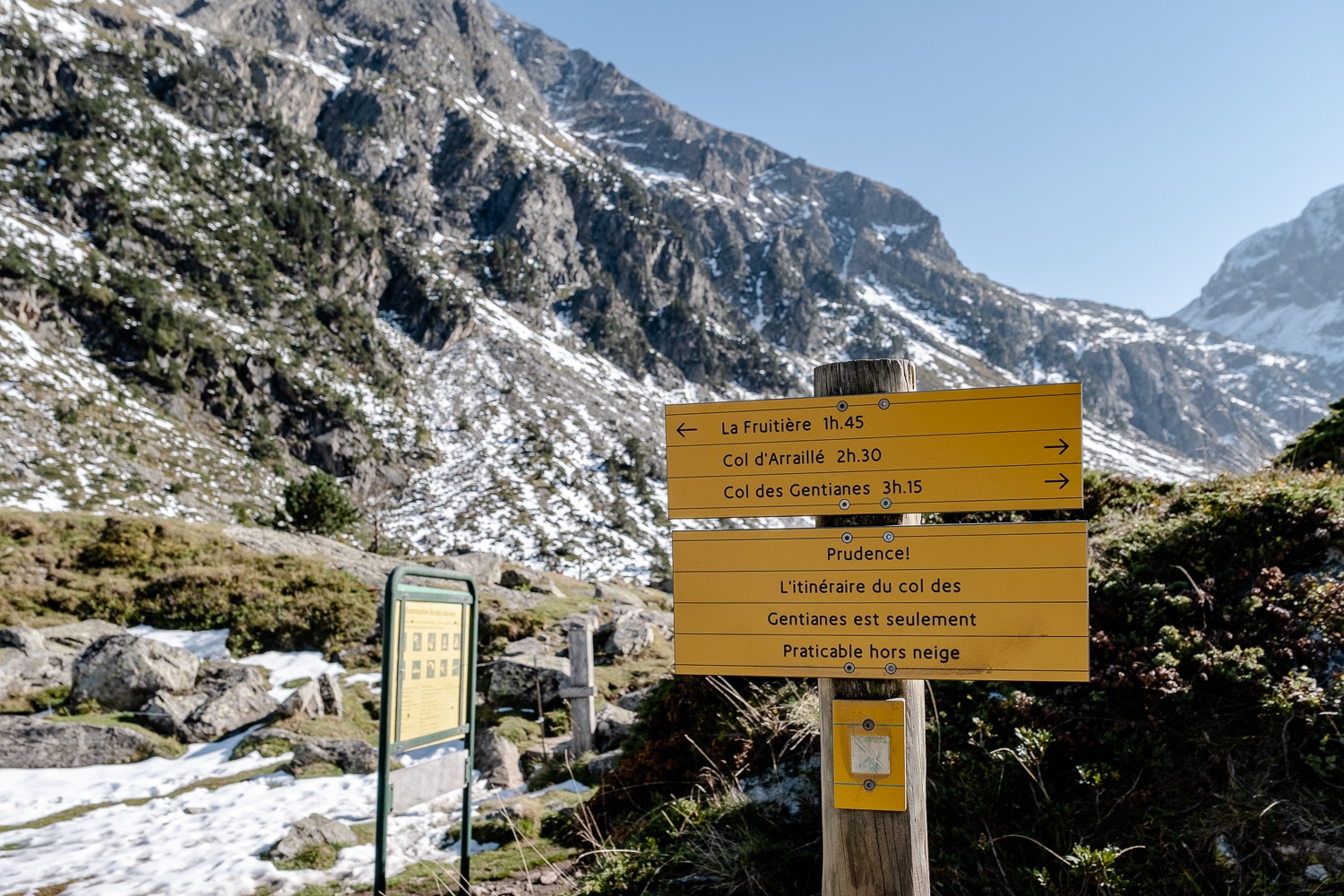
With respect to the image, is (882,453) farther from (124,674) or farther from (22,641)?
(22,641)

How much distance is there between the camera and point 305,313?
85.7 metres

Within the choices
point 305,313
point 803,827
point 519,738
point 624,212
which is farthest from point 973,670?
point 624,212

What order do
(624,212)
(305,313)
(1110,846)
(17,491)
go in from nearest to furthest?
1. (1110,846)
2. (17,491)
3. (305,313)
4. (624,212)

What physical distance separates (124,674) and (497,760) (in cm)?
561

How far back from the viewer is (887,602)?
7.79 ft

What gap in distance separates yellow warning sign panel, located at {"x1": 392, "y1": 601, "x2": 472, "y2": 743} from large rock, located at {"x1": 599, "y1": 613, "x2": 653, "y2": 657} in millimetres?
7539

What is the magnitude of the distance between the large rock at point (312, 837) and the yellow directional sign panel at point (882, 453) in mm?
5668

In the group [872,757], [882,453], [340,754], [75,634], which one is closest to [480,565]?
[75,634]

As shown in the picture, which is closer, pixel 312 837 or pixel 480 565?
pixel 312 837

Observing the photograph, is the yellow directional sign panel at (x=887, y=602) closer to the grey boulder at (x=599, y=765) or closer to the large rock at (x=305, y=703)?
the grey boulder at (x=599, y=765)

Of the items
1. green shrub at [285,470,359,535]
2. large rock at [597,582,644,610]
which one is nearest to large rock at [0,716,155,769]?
large rock at [597,582,644,610]

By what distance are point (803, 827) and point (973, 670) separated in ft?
7.91

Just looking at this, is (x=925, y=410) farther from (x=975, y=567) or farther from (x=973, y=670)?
(x=973, y=670)

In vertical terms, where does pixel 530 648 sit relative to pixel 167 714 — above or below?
above
